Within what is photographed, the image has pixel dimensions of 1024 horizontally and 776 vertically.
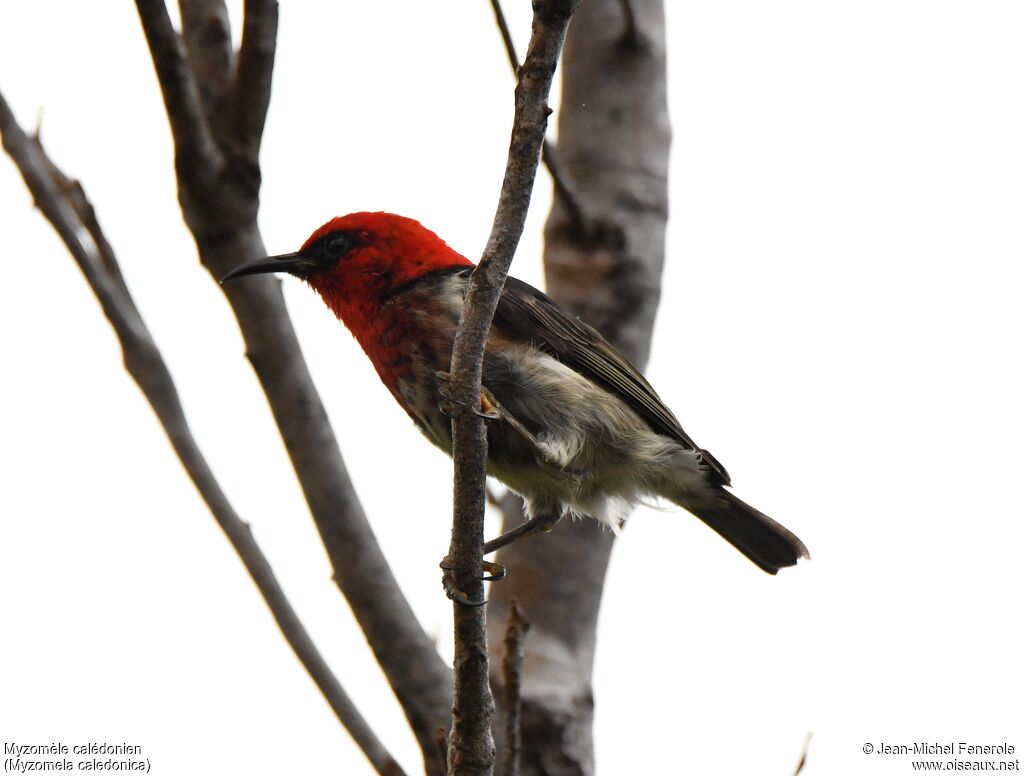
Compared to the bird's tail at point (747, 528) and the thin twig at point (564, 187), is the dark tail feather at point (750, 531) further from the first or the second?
the thin twig at point (564, 187)

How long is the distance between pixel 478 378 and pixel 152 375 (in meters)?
1.17

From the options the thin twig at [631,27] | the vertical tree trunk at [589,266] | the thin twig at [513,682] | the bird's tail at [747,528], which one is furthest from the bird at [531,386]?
the thin twig at [631,27]

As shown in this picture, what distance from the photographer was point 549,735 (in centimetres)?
438

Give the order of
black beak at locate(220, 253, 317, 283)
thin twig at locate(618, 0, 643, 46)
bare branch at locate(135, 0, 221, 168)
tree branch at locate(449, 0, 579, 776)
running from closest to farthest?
tree branch at locate(449, 0, 579, 776) → bare branch at locate(135, 0, 221, 168) → black beak at locate(220, 253, 317, 283) → thin twig at locate(618, 0, 643, 46)

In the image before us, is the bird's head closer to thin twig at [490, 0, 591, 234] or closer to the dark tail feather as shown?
thin twig at [490, 0, 591, 234]

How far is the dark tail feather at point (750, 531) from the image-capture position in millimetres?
4859

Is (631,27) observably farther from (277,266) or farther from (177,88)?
(177,88)

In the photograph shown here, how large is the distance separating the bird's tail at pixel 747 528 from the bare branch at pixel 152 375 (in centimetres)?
166

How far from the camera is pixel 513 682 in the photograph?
3139 mm

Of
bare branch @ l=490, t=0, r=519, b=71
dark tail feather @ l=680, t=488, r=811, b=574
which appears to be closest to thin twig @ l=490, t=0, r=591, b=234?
bare branch @ l=490, t=0, r=519, b=71

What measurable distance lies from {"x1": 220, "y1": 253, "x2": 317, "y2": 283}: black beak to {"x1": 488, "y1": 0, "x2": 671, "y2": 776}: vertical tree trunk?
0.96m

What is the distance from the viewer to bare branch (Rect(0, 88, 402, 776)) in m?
3.54

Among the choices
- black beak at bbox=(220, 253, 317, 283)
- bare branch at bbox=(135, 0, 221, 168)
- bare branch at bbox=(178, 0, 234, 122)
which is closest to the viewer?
bare branch at bbox=(135, 0, 221, 168)

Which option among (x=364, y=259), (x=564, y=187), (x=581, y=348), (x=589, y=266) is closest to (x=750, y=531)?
(x=581, y=348)
